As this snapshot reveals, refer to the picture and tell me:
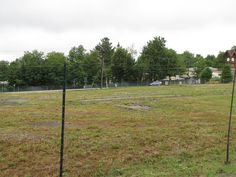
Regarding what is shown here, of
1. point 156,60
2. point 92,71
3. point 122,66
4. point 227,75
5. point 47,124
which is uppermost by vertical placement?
point 156,60

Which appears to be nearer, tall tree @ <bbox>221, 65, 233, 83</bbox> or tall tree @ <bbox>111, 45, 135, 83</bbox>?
tall tree @ <bbox>221, 65, 233, 83</bbox>

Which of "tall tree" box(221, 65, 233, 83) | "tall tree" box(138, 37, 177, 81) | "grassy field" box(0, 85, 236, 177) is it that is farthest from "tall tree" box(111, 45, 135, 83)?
"grassy field" box(0, 85, 236, 177)

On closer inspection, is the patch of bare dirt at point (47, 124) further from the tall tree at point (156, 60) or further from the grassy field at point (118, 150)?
the tall tree at point (156, 60)

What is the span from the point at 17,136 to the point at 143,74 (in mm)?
59864

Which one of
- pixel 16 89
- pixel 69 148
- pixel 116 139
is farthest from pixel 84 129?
pixel 16 89

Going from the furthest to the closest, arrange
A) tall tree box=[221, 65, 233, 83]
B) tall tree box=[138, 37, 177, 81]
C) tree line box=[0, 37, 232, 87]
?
tall tree box=[138, 37, 177, 81] < tall tree box=[221, 65, 233, 83] < tree line box=[0, 37, 232, 87]

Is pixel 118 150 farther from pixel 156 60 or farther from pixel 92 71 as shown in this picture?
pixel 156 60

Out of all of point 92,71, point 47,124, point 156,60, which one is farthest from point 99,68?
point 47,124

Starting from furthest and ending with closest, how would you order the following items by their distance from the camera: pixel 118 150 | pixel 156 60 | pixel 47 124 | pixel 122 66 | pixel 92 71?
pixel 156 60 < pixel 92 71 < pixel 122 66 < pixel 47 124 < pixel 118 150

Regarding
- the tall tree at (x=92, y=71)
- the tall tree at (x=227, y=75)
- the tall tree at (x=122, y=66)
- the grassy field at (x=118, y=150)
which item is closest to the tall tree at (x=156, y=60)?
the tall tree at (x=122, y=66)

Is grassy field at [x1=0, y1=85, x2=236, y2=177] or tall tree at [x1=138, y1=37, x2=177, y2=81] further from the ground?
tall tree at [x1=138, y1=37, x2=177, y2=81]

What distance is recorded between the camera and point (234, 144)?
28.3ft

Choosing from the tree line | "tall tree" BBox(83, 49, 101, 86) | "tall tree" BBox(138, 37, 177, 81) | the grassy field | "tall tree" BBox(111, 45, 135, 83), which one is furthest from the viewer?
"tall tree" BBox(138, 37, 177, 81)

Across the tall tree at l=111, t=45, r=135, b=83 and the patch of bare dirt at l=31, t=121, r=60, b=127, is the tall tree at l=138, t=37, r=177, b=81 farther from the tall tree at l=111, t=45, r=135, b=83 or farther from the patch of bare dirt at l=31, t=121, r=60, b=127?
the patch of bare dirt at l=31, t=121, r=60, b=127
